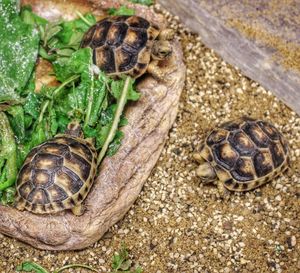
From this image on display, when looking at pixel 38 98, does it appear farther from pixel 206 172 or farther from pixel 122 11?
pixel 206 172

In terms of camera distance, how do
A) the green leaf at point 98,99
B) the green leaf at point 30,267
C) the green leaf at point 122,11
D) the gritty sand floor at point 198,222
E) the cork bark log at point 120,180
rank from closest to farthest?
the cork bark log at point 120,180 < the green leaf at point 30,267 < the gritty sand floor at point 198,222 < the green leaf at point 98,99 < the green leaf at point 122,11

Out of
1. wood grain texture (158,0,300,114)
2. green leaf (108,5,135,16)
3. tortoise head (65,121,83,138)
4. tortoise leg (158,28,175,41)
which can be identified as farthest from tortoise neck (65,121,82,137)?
wood grain texture (158,0,300,114)

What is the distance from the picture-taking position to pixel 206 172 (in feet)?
16.4

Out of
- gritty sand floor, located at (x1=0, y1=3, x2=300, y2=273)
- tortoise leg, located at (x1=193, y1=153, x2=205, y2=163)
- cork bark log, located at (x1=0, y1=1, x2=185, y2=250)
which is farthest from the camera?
tortoise leg, located at (x1=193, y1=153, x2=205, y2=163)

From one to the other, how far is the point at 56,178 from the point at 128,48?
1296 mm

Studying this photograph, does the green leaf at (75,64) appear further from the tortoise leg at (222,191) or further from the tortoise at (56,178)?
the tortoise leg at (222,191)

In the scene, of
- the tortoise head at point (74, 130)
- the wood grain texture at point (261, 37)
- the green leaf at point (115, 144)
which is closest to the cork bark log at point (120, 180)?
the green leaf at point (115, 144)

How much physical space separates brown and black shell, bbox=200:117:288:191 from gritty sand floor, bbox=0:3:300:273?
222mm

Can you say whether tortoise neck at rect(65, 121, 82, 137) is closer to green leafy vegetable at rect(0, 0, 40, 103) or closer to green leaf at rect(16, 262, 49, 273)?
green leafy vegetable at rect(0, 0, 40, 103)

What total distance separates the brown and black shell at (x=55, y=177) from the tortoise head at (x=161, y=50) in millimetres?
1058

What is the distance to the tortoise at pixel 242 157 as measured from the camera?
4965 mm

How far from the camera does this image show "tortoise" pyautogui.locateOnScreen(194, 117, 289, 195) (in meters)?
4.96

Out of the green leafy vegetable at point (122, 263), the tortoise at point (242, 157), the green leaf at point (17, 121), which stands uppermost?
the tortoise at point (242, 157)

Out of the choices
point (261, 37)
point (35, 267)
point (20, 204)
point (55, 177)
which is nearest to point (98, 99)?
point (55, 177)
